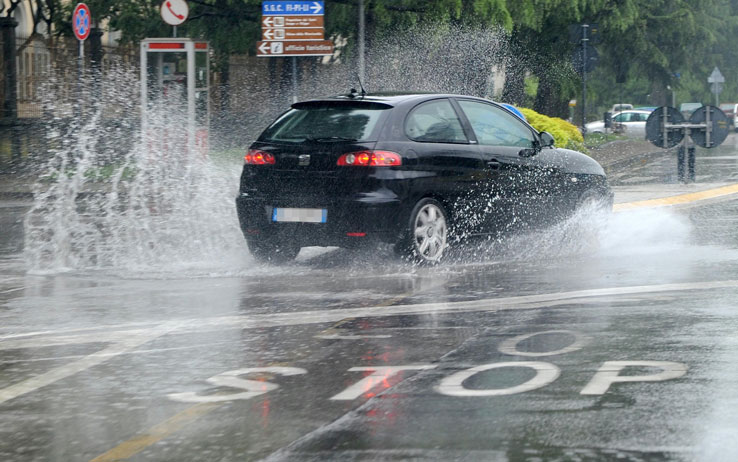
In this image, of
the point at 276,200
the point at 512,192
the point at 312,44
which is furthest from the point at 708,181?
the point at 276,200

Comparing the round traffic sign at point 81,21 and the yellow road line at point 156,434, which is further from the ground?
the round traffic sign at point 81,21

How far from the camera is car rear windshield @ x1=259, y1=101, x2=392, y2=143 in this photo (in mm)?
11070

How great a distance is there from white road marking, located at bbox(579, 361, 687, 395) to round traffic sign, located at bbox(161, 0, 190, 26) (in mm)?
18661

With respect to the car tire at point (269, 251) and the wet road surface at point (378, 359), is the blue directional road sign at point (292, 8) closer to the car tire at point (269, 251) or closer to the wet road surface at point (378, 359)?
the wet road surface at point (378, 359)

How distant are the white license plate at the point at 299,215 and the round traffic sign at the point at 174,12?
1380 centimetres

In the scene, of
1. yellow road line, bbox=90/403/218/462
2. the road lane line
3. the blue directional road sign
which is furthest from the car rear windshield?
the blue directional road sign

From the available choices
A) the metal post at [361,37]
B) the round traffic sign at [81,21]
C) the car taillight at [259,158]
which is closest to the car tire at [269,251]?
the car taillight at [259,158]

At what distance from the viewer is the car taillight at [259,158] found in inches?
444

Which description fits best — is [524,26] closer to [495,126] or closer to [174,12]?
[174,12]

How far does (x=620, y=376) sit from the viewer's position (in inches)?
250

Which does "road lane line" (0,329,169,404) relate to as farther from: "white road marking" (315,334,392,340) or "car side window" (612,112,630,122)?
"car side window" (612,112,630,122)

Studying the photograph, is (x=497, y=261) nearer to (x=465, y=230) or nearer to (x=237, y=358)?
(x=465, y=230)

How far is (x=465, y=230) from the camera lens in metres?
11.7

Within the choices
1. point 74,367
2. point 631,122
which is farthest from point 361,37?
point 631,122
